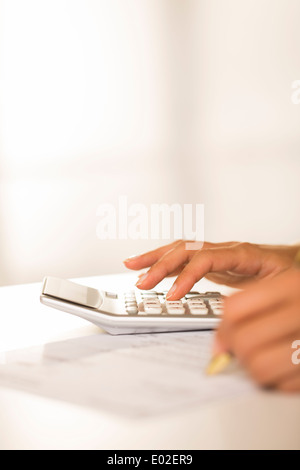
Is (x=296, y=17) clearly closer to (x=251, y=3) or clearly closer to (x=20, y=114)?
(x=251, y=3)

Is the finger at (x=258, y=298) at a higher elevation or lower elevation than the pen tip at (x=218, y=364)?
higher

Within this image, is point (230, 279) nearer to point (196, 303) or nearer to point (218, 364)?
point (196, 303)

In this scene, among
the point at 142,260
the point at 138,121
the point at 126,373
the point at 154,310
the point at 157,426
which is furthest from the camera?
the point at 138,121

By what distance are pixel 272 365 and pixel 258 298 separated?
56mm

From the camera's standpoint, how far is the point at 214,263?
921mm

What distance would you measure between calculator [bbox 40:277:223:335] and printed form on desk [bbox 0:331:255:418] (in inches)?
0.5

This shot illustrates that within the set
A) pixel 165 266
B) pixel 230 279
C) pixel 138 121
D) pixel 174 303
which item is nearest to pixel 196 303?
pixel 174 303

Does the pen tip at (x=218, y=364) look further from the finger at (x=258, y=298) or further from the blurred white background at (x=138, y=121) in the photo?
the blurred white background at (x=138, y=121)

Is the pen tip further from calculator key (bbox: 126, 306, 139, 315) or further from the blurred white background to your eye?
the blurred white background

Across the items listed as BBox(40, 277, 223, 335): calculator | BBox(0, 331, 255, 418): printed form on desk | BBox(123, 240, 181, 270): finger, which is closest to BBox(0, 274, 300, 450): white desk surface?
BBox(0, 331, 255, 418): printed form on desk

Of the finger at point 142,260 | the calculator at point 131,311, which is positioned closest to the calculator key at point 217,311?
the calculator at point 131,311

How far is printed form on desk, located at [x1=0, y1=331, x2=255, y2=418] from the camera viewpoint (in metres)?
0.53

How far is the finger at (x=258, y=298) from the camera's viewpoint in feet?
1.61

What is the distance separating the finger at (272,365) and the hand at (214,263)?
12.9 inches
